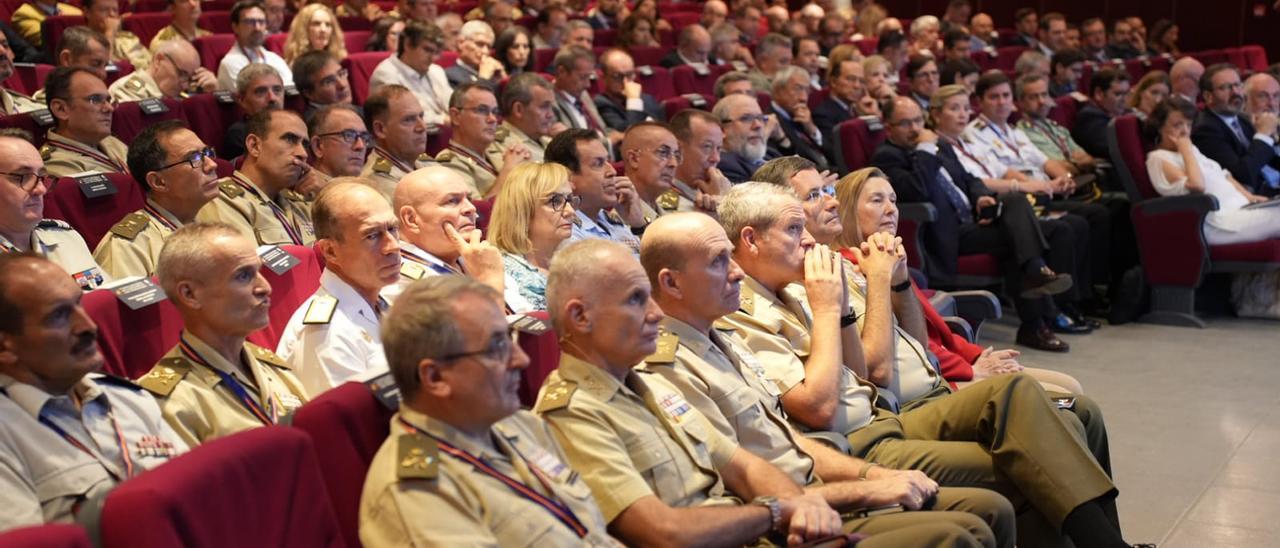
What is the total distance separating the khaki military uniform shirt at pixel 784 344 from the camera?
8.80ft

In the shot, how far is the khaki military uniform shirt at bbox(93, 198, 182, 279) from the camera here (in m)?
3.15

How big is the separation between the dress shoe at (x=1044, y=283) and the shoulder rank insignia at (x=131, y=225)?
3.27 metres

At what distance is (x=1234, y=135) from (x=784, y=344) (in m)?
4.27

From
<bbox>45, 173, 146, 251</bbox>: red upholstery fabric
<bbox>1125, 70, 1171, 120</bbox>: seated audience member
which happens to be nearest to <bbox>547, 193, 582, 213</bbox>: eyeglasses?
<bbox>45, 173, 146, 251</bbox>: red upholstery fabric

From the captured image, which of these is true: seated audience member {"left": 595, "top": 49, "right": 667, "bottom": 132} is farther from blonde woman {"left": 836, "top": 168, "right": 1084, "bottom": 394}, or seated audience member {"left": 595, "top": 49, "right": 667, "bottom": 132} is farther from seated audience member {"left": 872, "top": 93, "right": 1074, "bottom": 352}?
blonde woman {"left": 836, "top": 168, "right": 1084, "bottom": 394}

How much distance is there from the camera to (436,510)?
5.53ft

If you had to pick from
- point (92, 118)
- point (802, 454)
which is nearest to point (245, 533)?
point (802, 454)

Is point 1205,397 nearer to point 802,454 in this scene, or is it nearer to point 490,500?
point 802,454

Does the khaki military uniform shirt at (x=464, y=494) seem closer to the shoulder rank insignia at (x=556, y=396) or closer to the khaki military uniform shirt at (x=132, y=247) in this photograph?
the shoulder rank insignia at (x=556, y=396)

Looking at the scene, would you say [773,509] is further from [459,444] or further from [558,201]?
[558,201]

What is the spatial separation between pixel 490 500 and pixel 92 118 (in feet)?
9.50

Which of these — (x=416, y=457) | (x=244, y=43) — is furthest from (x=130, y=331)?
(x=244, y=43)

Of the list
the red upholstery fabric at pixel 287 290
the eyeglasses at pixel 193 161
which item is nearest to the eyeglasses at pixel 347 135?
the eyeglasses at pixel 193 161

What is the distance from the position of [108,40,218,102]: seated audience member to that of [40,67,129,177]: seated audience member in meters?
1.19
